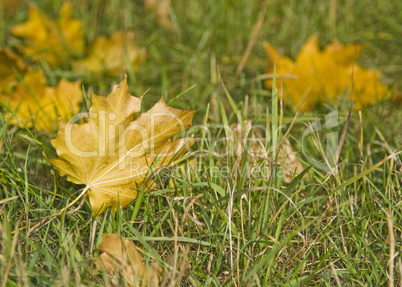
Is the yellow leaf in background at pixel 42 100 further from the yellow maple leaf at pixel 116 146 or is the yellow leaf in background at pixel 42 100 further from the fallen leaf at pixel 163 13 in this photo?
the fallen leaf at pixel 163 13

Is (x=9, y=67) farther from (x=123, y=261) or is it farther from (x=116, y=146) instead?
(x=123, y=261)

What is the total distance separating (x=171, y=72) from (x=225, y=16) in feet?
1.14

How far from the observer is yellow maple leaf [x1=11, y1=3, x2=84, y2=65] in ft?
6.35

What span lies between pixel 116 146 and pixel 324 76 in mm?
986

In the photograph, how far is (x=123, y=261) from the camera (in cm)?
98

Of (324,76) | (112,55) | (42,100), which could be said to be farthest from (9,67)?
(324,76)

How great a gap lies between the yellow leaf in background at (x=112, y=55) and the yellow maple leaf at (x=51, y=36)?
78mm

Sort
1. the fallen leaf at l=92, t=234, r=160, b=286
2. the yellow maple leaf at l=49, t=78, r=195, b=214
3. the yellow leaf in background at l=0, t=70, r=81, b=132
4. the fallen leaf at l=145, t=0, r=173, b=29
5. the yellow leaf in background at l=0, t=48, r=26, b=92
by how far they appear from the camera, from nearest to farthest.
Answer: the fallen leaf at l=92, t=234, r=160, b=286 < the yellow maple leaf at l=49, t=78, r=195, b=214 < the yellow leaf in background at l=0, t=70, r=81, b=132 < the yellow leaf in background at l=0, t=48, r=26, b=92 < the fallen leaf at l=145, t=0, r=173, b=29

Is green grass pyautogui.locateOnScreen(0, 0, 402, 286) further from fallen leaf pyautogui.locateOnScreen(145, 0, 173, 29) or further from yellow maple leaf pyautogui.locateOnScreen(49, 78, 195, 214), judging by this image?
fallen leaf pyautogui.locateOnScreen(145, 0, 173, 29)

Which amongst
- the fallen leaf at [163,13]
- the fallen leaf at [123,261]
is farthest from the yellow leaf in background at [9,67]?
the fallen leaf at [123,261]

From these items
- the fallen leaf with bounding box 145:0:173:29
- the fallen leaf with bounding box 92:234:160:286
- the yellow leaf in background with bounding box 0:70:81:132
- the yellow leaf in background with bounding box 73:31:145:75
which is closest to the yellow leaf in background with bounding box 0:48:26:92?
the yellow leaf in background with bounding box 0:70:81:132

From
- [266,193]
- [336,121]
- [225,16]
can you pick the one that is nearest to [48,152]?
[266,193]

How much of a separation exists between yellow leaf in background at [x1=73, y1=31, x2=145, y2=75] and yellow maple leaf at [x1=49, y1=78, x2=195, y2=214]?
80 cm

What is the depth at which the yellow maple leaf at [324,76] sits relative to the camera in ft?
5.63
